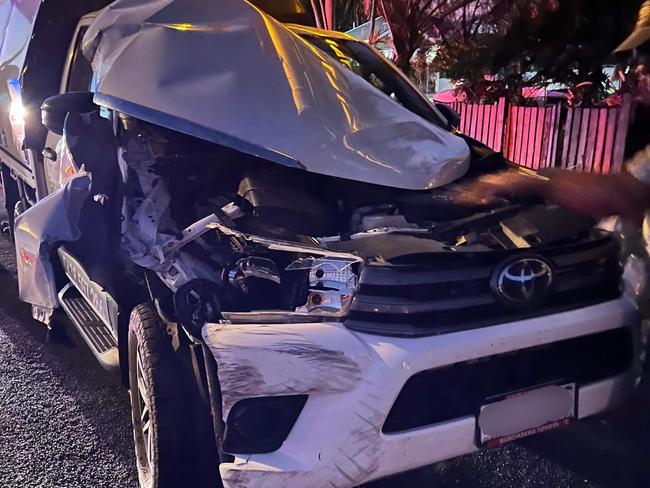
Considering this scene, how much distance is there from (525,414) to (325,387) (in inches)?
32.4

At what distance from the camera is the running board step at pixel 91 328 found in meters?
3.02

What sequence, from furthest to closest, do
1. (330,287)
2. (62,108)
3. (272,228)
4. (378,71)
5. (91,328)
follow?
(378,71)
(91,328)
(62,108)
(272,228)
(330,287)

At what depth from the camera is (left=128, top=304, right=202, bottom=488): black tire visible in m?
2.32

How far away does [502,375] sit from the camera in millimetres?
2297

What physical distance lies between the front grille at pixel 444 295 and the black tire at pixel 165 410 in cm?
73

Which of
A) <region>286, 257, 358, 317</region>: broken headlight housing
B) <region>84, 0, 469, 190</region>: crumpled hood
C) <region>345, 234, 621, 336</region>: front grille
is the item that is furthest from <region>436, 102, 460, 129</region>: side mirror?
<region>286, 257, 358, 317</region>: broken headlight housing

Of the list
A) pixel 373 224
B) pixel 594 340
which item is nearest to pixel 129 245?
pixel 373 224

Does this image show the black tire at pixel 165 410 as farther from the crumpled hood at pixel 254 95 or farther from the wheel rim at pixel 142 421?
the crumpled hood at pixel 254 95


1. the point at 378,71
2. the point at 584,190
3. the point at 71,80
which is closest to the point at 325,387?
the point at 584,190

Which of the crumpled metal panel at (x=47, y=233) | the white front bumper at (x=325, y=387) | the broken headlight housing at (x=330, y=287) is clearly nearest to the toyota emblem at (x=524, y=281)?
the white front bumper at (x=325, y=387)

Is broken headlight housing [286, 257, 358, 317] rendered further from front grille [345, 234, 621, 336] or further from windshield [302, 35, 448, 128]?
windshield [302, 35, 448, 128]

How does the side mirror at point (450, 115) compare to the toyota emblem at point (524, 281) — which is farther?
the side mirror at point (450, 115)

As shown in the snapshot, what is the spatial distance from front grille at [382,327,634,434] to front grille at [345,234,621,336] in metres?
0.15

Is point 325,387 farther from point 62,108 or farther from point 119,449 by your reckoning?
point 62,108
